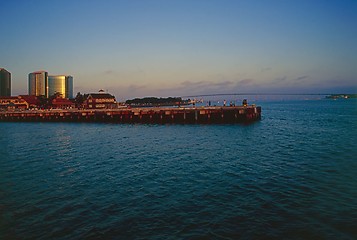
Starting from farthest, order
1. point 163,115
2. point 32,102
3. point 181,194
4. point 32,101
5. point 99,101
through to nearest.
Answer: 1. point 32,101
2. point 32,102
3. point 99,101
4. point 163,115
5. point 181,194

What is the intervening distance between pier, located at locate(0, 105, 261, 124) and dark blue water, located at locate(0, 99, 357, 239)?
2774 cm

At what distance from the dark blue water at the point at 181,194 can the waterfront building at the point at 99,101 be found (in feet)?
253

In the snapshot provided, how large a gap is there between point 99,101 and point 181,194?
311ft

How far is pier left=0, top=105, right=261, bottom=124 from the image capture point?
54.5 m

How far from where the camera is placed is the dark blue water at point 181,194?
10688 millimetres

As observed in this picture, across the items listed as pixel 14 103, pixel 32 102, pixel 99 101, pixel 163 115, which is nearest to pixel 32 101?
pixel 32 102

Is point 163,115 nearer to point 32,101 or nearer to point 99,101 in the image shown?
point 99,101

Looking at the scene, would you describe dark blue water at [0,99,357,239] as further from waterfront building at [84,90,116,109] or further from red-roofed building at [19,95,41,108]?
red-roofed building at [19,95,41,108]

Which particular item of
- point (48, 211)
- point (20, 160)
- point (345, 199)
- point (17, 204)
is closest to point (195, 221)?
point (48, 211)

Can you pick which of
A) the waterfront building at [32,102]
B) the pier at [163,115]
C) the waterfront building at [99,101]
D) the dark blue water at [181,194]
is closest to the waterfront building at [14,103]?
the waterfront building at [32,102]

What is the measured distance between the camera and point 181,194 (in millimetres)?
14539

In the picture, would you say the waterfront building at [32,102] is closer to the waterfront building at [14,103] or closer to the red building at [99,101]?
the waterfront building at [14,103]

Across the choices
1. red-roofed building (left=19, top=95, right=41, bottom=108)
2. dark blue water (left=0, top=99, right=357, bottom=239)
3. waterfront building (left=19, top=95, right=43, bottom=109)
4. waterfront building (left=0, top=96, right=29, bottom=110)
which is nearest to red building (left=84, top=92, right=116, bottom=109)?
waterfront building (left=19, top=95, right=43, bottom=109)

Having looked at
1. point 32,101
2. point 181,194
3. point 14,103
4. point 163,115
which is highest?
point 32,101
